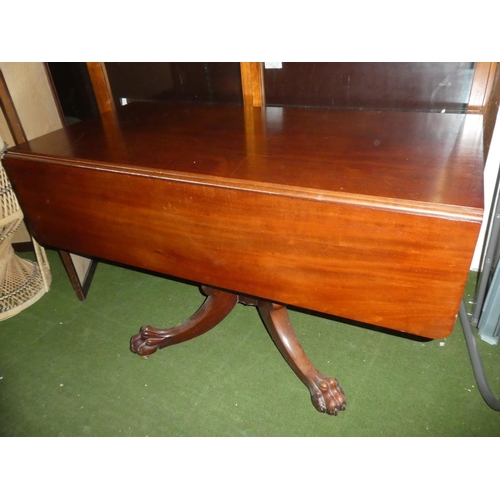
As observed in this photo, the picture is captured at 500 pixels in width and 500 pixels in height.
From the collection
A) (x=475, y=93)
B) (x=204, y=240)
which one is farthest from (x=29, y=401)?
(x=475, y=93)

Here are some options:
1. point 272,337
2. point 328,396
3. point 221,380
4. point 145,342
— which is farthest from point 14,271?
point 328,396

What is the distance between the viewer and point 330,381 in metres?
1.25

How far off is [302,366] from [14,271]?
1.39 m

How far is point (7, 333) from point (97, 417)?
25.8 inches

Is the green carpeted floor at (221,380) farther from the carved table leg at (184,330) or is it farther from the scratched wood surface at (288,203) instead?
the scratched wood surface at (288,203)

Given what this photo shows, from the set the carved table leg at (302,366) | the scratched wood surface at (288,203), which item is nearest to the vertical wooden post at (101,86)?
the scratched wood surface at (288,203)

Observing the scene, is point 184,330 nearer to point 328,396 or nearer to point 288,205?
point 328,396

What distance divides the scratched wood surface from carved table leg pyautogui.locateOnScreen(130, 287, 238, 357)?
360 millimetres

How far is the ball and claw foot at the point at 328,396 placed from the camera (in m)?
1.21

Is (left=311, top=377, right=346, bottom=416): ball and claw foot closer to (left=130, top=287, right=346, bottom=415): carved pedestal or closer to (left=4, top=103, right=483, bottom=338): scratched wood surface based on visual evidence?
(left=130, top=287, right=346, bottom=415): carved pedestal

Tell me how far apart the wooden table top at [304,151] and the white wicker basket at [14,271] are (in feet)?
1.55

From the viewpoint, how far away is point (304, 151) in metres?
1.02

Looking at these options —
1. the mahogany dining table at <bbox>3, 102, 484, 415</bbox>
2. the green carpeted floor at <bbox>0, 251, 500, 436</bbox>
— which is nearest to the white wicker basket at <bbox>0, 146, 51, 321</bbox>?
the green carpeted floor at <bbox>0, 251, 500, 436</bbox>
